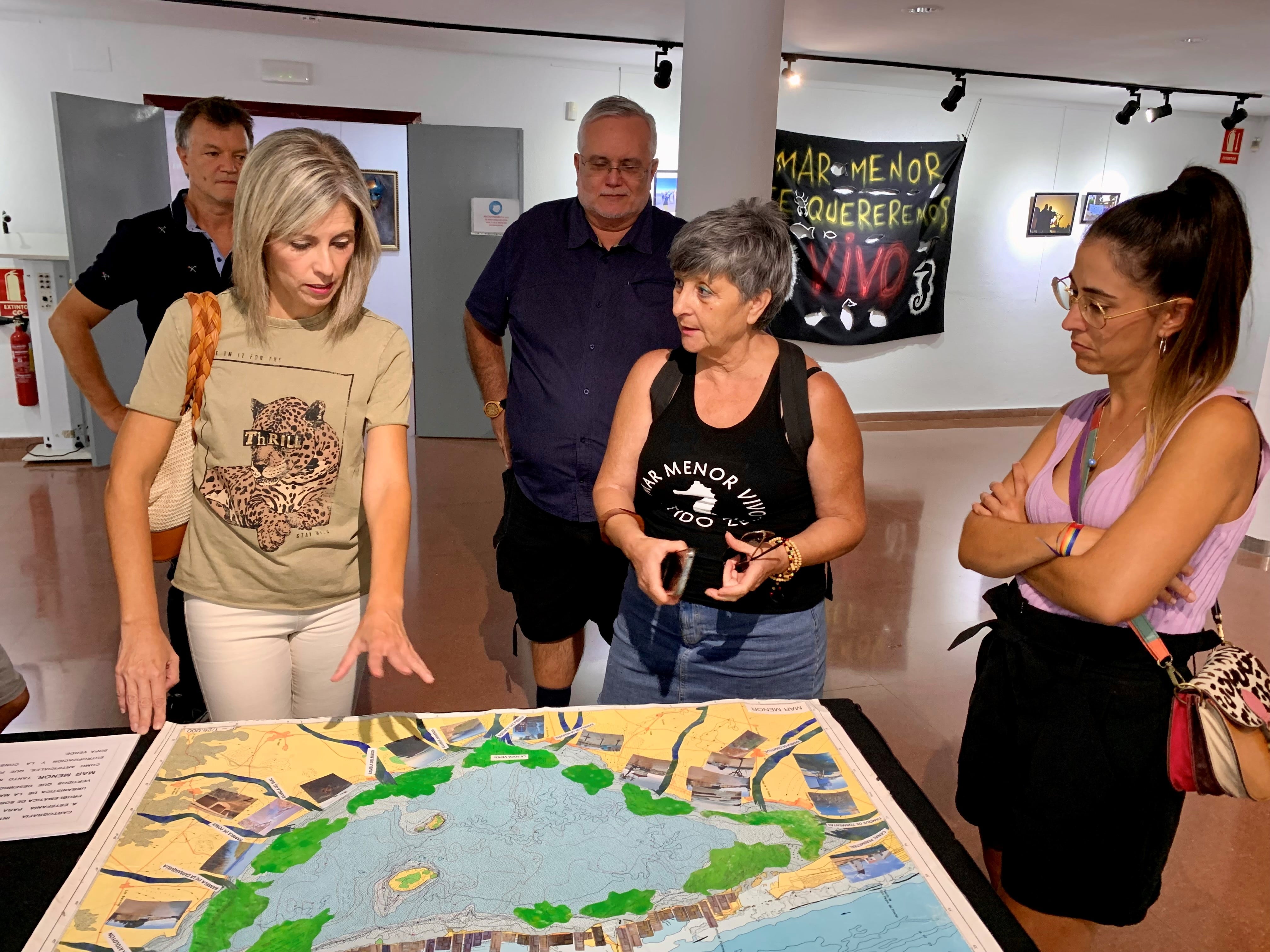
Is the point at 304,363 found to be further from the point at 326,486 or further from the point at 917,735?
the point at 917,735

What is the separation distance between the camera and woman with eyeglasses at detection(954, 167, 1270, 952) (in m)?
1.35

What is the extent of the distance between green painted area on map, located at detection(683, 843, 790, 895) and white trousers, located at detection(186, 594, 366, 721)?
0.71m

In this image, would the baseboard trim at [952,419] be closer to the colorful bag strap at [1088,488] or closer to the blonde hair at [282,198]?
the colorful bag strap at [1088,488]

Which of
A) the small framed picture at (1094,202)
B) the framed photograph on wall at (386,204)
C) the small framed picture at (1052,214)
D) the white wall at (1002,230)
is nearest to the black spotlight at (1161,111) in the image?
the white wall at (1002,230)

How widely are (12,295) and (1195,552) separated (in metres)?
6.52

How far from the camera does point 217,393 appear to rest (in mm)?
1468

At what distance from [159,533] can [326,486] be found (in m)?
0.28

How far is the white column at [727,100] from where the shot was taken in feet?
11.3

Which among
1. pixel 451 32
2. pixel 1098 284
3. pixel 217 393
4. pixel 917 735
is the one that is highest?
pixel 451 32

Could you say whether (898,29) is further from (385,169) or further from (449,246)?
(385,169)

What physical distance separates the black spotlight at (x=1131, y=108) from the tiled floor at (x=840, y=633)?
371cm

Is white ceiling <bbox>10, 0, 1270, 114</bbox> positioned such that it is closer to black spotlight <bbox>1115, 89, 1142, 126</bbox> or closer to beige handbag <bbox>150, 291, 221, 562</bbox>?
black spotlight <bbox>1115, 89, 1142, 126</bbox>

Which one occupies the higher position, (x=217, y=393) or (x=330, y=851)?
(x=217, y=393)

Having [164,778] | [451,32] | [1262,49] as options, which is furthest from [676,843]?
[1262,49]
